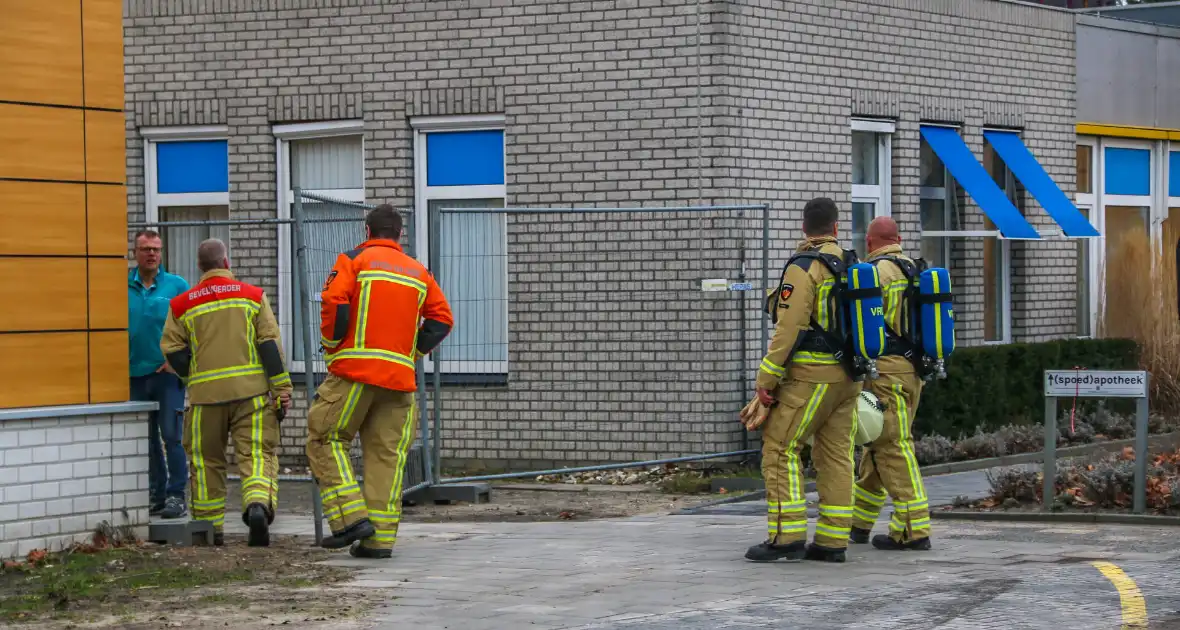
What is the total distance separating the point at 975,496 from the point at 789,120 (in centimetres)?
375

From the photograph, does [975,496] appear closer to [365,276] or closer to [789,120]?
[789,120]

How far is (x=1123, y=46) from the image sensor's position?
20.3 m

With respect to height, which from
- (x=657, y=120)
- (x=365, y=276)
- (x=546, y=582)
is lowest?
(x=546, y=582)

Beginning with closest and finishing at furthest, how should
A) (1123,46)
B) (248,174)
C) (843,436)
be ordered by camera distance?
1. (843,436)
2. (248,174)
3. (1123,46)

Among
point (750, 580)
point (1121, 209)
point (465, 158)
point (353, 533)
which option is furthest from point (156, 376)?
point (1121, 209)

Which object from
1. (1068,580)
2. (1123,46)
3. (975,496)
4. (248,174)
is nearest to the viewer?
(1068,580)

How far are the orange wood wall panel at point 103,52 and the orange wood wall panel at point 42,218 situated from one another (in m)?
0.54

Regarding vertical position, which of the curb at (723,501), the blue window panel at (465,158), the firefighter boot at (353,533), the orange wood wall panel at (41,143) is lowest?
the curb at (723,501)

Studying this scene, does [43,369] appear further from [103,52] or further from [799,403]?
[799,403]

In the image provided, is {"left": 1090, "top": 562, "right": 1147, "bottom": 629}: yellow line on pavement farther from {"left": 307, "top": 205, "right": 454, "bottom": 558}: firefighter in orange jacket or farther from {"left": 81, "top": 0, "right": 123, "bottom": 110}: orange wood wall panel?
{"left": 81, "top": 0, "right": 123, "bottom": 110}: orange wood wall panel

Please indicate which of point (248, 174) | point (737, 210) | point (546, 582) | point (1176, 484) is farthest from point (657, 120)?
point (546, 582)

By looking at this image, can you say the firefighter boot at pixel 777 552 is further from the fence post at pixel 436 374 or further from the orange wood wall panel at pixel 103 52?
the orange wood wall panel at pixel 103 52

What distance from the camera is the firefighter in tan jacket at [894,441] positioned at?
10898 mm

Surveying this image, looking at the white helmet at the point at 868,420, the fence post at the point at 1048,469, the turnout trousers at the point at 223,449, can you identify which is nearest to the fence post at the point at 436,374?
the turnout trousers at the point at 223,449
